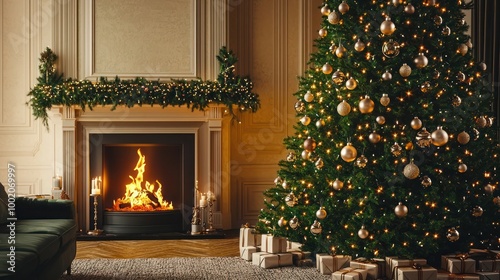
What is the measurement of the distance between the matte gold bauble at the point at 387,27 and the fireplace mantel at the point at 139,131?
274 cm

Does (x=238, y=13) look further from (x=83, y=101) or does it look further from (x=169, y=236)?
(x=169, y=236)

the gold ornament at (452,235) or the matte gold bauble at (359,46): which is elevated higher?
the matte gold bauble at (359,46)

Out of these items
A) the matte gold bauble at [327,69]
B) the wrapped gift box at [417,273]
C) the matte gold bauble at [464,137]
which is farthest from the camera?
the matte gold bauble at [327,69]

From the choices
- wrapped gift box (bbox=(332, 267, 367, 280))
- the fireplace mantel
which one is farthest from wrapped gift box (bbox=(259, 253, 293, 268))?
the fireplace mantel

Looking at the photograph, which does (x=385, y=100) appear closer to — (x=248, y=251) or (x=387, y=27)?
(x=387, y=27)

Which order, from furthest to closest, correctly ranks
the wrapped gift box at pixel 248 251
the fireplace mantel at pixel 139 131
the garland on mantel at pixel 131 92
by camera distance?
the fireplace mantel at pixel 139 131
the garland on mantel at pixel 131 92
the wrapped gift box at pixel 248 251

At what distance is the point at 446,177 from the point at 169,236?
311cm

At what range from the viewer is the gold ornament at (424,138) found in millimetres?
4406

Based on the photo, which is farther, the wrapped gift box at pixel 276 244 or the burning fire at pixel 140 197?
the burning fire at pixel 140 197

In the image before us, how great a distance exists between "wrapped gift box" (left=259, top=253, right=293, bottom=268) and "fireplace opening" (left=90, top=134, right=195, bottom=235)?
2051mm

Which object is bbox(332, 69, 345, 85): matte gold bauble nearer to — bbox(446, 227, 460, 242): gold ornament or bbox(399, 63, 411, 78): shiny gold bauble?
bbox(399, 63, 411, 78): shiny gold bauble

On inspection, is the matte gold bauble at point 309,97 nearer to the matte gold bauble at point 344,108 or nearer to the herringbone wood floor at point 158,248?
the matte gold bauble at point 344,108

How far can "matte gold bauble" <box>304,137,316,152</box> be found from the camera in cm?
485

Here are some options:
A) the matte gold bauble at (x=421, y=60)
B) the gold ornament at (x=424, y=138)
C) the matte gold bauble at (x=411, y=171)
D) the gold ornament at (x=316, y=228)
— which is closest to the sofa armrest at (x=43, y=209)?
the gold ornament at (x=316, y=228)
